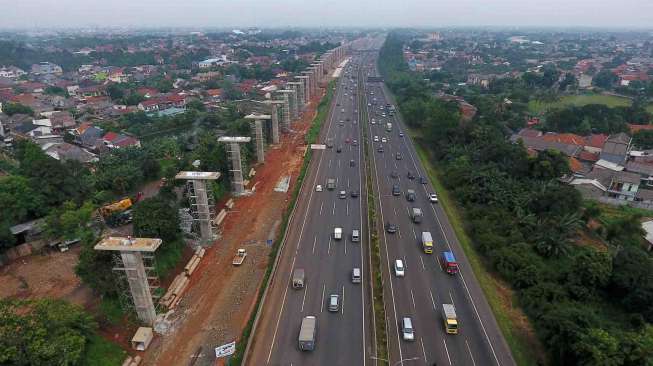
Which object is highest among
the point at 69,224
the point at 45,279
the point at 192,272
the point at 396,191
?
the point at 69,224

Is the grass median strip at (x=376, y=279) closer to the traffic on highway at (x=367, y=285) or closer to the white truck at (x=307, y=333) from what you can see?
the traffic on highway at (x=367, y=285)

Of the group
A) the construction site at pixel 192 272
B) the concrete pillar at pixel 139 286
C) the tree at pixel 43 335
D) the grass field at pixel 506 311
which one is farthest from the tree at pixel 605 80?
the tree at pixel 43 335

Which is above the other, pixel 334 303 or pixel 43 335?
pixel 43 335

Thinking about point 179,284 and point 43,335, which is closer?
point 43,335

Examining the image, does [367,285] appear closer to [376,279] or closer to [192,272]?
[376,279]

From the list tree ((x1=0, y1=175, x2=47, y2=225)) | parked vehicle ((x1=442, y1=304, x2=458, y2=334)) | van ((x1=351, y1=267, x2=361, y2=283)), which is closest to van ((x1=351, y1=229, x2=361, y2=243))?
van ((x1=351, y1=267, x2=361, y2=283))

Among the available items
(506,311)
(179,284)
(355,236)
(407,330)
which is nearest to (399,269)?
(355,236)

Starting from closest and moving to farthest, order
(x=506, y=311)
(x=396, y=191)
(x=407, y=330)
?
(x=407, y=330), (x=506, y=311), (x=396, y=191)
